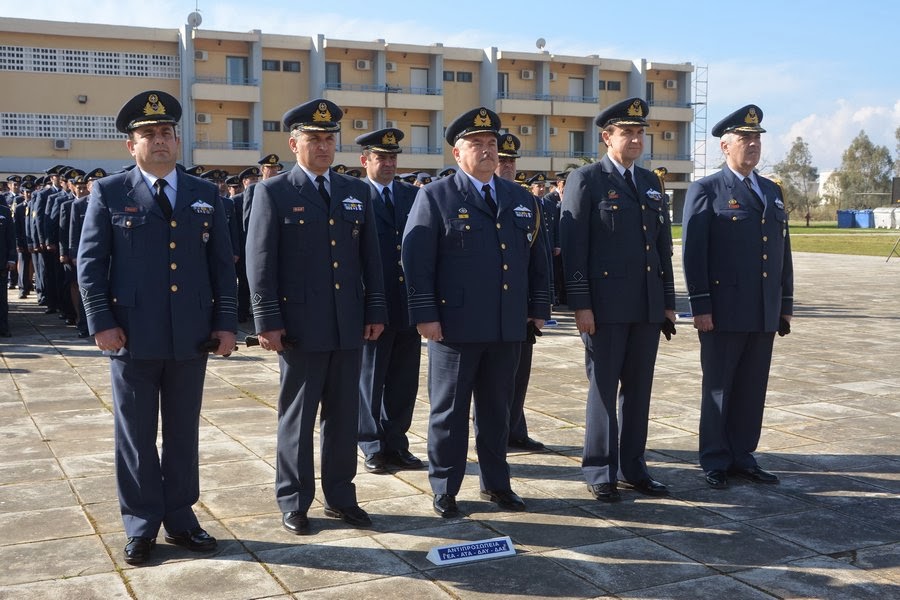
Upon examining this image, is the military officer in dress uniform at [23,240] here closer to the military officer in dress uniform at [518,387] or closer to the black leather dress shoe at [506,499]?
the military officer in dress uniform at [518,387]

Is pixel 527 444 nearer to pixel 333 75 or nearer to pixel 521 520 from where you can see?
pixel 521 520

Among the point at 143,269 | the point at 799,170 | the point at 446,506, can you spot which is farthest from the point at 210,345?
the point at 799,170

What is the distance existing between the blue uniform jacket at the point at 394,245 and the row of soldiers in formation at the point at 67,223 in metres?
3.76

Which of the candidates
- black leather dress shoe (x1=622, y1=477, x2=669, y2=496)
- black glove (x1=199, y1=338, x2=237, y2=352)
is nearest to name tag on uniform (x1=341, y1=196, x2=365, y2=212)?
black glove (x1=199, y1=338, x2=237, y2=352)

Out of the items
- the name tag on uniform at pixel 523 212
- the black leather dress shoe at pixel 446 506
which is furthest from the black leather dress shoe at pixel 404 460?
the name tag on uniform at pixel 523 212

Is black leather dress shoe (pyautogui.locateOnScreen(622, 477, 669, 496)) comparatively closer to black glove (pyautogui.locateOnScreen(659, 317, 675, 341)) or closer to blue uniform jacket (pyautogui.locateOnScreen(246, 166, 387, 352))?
black glove (pyautogui.locateOnScreen(659, 317, 675, 341))

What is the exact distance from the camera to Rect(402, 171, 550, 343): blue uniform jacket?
5.35 metres

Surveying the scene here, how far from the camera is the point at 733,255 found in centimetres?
605

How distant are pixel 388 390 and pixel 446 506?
145 centimetres

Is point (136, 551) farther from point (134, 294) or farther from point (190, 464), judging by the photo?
point (134, 294)

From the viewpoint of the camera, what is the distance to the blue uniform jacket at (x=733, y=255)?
19.7 ft

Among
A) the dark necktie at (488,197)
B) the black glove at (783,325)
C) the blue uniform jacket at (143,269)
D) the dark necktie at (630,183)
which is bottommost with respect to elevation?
the black glove at (783,325)

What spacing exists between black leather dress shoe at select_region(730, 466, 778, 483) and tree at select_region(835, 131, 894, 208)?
87246mm

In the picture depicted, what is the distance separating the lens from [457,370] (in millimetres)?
5402
